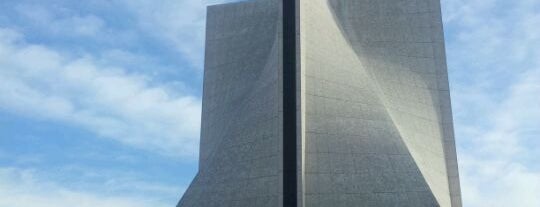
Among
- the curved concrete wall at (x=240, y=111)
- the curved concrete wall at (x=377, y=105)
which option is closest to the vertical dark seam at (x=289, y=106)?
the curved concrete wall at (x=240, y=111)

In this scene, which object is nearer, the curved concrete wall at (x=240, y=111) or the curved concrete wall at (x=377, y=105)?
the curved concrete wall at (x=377, y=105)

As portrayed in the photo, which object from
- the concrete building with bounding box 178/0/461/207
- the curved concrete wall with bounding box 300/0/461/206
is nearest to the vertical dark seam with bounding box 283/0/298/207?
the concrete building with bounding box 178/0/461/207

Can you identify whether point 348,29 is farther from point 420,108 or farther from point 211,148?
point 211,148

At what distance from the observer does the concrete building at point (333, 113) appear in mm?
21484

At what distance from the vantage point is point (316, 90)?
23469 mm

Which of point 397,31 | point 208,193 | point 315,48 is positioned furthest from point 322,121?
point 397,31

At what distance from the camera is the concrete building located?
2148 cm

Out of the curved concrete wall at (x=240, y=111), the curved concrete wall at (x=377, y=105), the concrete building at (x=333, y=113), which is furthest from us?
the curved concrete wall at (x=240, y=111)

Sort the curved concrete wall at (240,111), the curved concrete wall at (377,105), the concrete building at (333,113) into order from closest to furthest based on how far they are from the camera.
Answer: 1. the curved concrete wall at (377,105)
2. the concrete building at (333,113)
3. the curved concrete wall at (240,111)

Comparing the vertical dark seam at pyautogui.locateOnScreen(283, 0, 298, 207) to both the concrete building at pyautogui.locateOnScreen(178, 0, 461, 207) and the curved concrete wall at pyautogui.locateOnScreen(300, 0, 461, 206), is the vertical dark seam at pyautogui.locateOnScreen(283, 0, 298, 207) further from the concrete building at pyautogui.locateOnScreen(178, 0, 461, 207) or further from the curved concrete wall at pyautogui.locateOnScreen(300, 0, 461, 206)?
the curved concrete wall at pyautogui.locateOnScreen(300, 0, 461, 206)

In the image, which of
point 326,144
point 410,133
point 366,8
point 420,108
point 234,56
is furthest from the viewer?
point 234,56

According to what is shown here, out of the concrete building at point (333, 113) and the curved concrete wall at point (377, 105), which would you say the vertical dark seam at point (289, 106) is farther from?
the curved concrete wall at point (377, 105)

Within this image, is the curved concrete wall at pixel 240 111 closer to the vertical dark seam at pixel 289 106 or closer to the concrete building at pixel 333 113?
the concrete building at pixel 333 113

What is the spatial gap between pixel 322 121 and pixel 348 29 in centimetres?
610
